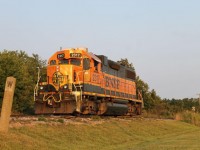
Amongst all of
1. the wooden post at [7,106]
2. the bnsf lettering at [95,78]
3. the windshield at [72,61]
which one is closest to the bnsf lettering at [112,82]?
the bnsf lettering at [95,78]

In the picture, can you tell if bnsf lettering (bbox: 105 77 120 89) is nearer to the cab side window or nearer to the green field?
the cab side window

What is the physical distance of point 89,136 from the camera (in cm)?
1358

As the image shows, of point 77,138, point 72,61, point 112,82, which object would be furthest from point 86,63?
point 77,138

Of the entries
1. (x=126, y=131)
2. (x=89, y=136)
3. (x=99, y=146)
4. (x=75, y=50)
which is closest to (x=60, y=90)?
(x=75, y=50)

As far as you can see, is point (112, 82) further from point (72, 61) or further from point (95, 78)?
point (72, 61)

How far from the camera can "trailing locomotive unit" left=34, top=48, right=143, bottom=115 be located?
18.5m

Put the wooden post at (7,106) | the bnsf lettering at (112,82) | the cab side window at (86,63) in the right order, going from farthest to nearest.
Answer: the bnsf lettering at (112,82) → the cab side window at (86,63) → the wooden post at (7,106)

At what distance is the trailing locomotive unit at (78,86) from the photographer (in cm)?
1850

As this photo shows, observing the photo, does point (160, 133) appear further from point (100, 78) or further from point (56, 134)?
point (56, 134)

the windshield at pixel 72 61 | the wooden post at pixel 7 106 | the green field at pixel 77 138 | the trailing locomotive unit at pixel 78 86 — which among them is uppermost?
the windshield at pixel 72 61

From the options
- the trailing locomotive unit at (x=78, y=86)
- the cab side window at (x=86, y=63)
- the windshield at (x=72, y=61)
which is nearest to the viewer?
the trailing locomotive unit at (x=78, y=86)

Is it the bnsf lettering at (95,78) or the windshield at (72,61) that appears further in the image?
the bnsf lettering at (95,78)

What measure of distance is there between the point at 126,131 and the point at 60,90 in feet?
14.8

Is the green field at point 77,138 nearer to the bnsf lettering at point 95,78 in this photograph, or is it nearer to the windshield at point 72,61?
the bnsf lettering at point 95,78
